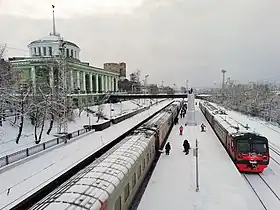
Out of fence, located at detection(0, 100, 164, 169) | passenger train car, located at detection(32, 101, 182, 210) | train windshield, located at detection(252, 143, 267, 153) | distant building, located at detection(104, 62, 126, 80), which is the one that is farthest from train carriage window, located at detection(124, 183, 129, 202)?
distant building, located at detection(104, 62, 126, 80)

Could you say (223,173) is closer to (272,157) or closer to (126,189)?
(272,157)

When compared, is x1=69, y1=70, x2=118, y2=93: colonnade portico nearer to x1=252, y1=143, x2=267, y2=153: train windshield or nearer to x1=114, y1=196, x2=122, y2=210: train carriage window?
x1=252, y1=143, x2=267, y2=153: train windshield

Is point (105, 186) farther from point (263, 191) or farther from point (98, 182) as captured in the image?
Result: point (263, 191)

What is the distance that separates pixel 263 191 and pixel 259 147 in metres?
3.28

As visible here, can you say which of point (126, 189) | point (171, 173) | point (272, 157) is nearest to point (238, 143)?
point (171, 173)

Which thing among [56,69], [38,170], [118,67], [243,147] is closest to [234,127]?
[243,147]

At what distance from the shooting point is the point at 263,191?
15711 millimetres

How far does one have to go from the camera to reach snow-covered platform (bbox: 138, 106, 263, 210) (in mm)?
13625

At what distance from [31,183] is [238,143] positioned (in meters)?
13.6

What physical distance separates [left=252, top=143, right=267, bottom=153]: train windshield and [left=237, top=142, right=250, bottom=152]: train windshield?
374 millimetres

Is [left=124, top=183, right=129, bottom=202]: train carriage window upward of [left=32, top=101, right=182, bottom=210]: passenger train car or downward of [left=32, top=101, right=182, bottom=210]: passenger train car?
downward

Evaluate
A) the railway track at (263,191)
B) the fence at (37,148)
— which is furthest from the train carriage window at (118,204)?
the fence at (37,148)

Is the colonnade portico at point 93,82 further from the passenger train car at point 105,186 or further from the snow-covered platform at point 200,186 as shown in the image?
the passenger train car at point 105,186

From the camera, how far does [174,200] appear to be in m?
14.1
